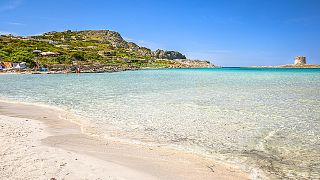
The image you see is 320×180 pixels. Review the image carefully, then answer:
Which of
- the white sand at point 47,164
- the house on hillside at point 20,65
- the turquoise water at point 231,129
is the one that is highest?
the house on hillside at point 20,65

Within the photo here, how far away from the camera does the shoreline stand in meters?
6.23

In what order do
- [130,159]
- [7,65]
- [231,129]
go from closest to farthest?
[130,159] → [231,129] → [7,65]

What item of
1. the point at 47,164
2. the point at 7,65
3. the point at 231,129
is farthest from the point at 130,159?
the point at 7,65

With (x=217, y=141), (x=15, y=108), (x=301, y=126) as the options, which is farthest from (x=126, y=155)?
(x=15, y=108)

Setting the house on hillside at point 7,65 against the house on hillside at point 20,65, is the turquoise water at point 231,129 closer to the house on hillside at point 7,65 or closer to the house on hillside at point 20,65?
the house on hillside at point 20,65

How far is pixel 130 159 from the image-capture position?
7230mm

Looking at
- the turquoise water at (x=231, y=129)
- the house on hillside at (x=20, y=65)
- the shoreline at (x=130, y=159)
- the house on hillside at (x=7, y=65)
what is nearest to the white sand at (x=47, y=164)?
the shoreline at (x=130, y=159)

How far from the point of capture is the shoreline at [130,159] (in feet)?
20.4

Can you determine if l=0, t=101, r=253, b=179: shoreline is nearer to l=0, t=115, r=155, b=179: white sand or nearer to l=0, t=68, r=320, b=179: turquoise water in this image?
l=0, t=115, r=155, b=179: white sand

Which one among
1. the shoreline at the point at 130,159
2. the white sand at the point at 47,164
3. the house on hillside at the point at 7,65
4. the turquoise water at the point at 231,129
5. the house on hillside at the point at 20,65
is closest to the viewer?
the white sand at the point at 47,164


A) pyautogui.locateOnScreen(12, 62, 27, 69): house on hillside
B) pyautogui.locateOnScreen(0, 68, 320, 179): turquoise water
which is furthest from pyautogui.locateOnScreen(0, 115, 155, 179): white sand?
pyautogui.locateOnScreen(12, 62, 27, 69): house on hillside

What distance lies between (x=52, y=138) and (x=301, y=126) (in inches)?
332

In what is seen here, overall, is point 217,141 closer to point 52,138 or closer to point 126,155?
point 126,155

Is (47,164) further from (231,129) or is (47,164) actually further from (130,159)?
(231,129)
